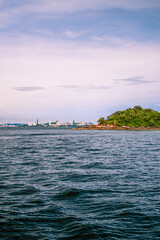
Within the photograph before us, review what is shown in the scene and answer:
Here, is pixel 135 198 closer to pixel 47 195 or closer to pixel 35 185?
pixel 47 195

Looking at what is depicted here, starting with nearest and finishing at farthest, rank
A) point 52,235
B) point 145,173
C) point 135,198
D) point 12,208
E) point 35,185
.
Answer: point 52,235
point 12,208
point 135,198
point 35,185
point 145,173

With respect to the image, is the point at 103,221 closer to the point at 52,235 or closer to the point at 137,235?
the point at 137,235

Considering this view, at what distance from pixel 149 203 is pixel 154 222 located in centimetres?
290

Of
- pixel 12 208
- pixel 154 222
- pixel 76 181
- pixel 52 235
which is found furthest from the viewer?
pixel 76 181

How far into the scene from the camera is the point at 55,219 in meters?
12.2

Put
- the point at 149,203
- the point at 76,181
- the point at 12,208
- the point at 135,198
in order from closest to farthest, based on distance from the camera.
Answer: the point at 12,208 < the point at 149,203 < the point at 135,198 < the point at 76,181

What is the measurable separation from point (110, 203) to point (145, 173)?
400 inches

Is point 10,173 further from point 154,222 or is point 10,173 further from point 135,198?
point 154,222

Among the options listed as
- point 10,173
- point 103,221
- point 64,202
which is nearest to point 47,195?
point 64,202

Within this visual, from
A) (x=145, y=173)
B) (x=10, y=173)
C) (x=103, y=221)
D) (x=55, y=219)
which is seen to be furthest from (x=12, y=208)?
(x=145, y=173)

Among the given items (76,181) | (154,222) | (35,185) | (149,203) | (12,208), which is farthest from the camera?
(76,181)

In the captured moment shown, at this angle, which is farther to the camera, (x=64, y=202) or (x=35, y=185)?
(x=35, y=185)

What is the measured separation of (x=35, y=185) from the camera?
19.4 meters

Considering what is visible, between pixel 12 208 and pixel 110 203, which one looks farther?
pixel 110 203
